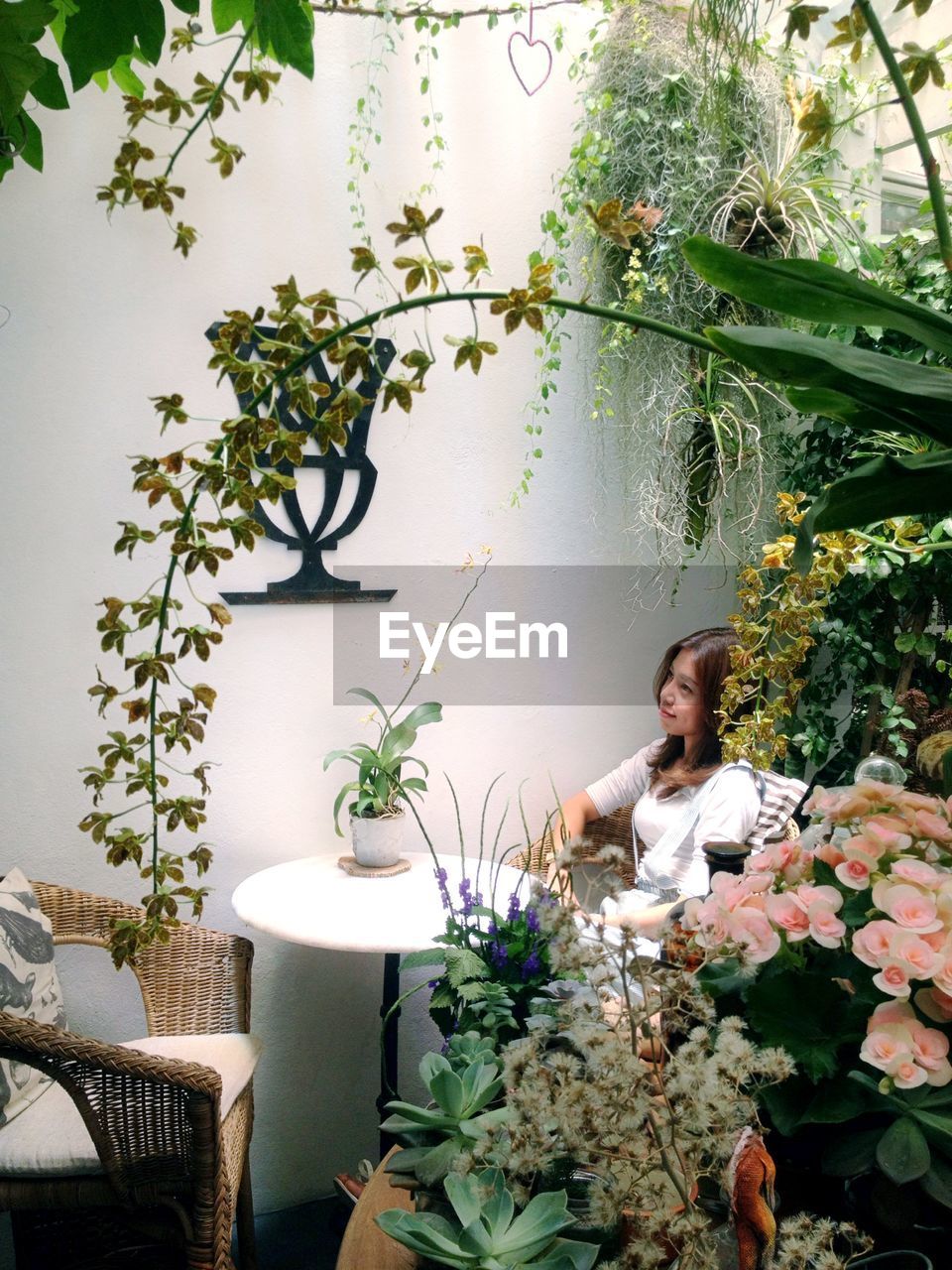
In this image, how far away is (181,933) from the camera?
2.30m

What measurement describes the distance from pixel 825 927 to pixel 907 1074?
4.1 inches

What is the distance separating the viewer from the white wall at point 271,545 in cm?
235

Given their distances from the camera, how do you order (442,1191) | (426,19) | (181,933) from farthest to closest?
1. (426,19)
2. (181,933)
3. (442,1191)

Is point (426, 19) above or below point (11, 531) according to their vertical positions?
above

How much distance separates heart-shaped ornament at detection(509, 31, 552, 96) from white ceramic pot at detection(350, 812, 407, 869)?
191 centimetres

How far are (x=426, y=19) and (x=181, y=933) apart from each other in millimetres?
2218

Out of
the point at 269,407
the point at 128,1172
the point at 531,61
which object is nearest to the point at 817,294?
the point at 269,407

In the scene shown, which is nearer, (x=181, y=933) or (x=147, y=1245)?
(x=147, y=1245)

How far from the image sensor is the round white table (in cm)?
201

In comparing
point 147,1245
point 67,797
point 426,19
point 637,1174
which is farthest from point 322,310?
point 426,19

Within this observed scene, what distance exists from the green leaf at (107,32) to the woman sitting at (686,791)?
70.3 inches

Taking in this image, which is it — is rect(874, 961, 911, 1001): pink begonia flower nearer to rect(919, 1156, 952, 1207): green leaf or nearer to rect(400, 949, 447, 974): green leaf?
rect(919, 1156, 952, 1207): green leaf

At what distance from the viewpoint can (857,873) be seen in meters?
0.73

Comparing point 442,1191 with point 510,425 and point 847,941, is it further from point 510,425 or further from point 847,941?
point 510,425
